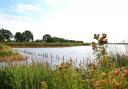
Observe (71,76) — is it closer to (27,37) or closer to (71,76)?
(71,76)

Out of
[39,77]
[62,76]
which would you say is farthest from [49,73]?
[62,76]

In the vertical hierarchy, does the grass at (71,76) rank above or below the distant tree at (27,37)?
below

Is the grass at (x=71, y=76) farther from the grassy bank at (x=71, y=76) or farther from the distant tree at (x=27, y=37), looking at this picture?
the distant tree at (x=27, y=37)

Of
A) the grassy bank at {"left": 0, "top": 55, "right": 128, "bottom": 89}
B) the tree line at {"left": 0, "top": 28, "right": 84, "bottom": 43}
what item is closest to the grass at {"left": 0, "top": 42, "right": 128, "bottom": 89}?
the grassy bank at {"left": 0, "top": 55, "right": 128, "bottom": 89}

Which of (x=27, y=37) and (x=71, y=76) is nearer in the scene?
(x=71, y=76)

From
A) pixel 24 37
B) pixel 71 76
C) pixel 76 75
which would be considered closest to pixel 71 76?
pixel 71 76

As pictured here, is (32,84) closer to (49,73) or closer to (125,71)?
(49,73)

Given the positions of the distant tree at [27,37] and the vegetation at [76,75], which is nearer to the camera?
the vegetation at [76,75]

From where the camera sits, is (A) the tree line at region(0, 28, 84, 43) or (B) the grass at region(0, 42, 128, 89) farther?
(A) the tree line at region(0, 28, 84, 43)

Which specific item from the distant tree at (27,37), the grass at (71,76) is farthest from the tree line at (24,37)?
the grass at (71,76)

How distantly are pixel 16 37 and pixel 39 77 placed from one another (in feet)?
345

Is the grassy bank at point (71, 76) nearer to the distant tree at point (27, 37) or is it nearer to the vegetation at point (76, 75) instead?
the vegetation at point (76, 75)

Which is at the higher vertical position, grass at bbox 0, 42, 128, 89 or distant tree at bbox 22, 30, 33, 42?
distant tree at bbox 22, 30, 33, 42

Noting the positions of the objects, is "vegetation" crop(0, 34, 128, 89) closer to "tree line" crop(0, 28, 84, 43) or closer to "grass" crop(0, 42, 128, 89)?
"grass" crop(0, 42, 128, 89)
